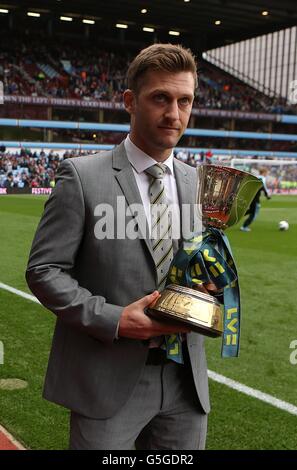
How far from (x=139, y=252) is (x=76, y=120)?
39006 millimetres

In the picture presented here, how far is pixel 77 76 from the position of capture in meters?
41.6

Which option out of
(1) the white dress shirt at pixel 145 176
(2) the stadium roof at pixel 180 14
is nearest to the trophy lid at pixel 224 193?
(1) the white dress shirt at pixel 145 176

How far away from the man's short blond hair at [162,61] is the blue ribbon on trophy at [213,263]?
318 mm

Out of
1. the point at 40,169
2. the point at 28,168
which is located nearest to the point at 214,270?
the point at 28,168

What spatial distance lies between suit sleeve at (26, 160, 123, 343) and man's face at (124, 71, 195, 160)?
0.86 feet

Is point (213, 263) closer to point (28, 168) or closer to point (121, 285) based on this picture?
point (121, 285)

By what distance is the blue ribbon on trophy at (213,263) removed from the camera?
4.97ft

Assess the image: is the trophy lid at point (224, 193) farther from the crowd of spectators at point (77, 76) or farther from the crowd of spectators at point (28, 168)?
the crowd of spectators at point (77, 76)

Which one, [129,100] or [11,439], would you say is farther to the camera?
[11,439]

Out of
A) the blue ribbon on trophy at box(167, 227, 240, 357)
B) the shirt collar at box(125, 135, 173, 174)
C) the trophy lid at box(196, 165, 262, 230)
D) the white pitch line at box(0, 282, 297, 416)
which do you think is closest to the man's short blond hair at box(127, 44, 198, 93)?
the shirt collar at box(125, 135, 173, 174)

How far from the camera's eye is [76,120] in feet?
129

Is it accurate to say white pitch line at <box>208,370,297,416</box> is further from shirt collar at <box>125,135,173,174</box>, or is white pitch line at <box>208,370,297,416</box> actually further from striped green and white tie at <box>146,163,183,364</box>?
shirt collar at <box>125,135,173,174</box>

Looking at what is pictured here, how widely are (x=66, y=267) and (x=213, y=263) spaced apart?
44cm

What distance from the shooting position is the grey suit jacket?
158cm
